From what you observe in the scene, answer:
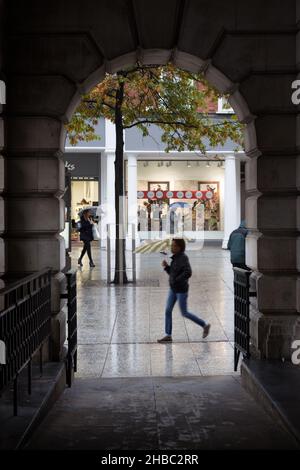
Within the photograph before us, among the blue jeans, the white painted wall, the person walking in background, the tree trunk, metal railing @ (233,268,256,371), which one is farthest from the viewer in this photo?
the white painted wall

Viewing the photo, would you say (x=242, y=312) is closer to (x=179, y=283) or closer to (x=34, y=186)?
(x=179, y=283)

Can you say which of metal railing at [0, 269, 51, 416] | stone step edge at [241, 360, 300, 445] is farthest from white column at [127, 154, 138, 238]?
stone step edge at [241, 360, 300, 445]

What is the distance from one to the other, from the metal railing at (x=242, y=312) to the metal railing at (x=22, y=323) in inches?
89.9

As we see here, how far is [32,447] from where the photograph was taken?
512 cm

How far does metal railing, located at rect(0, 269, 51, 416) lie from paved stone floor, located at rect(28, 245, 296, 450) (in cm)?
58

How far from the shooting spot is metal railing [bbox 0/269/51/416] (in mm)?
5211

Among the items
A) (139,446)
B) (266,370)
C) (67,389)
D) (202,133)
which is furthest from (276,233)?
(202,133)

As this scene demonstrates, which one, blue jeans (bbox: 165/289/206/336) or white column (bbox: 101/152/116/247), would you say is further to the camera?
white column (bbox: 101/152/116/247)

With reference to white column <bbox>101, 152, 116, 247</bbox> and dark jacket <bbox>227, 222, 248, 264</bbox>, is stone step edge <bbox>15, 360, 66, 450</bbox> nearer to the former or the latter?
dark jacket <bbox>227, 222, 248, 264</bbox>

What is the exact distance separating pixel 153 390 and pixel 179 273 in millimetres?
3204

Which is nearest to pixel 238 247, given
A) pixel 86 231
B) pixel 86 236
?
pixel 86 236

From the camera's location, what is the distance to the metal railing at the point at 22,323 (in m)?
5.21

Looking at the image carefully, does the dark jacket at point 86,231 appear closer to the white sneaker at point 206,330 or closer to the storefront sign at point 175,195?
the white sneaker at point 206,330

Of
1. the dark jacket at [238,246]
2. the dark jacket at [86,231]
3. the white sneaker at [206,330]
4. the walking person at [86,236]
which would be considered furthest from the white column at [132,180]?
the white sneaker at [206,330]
